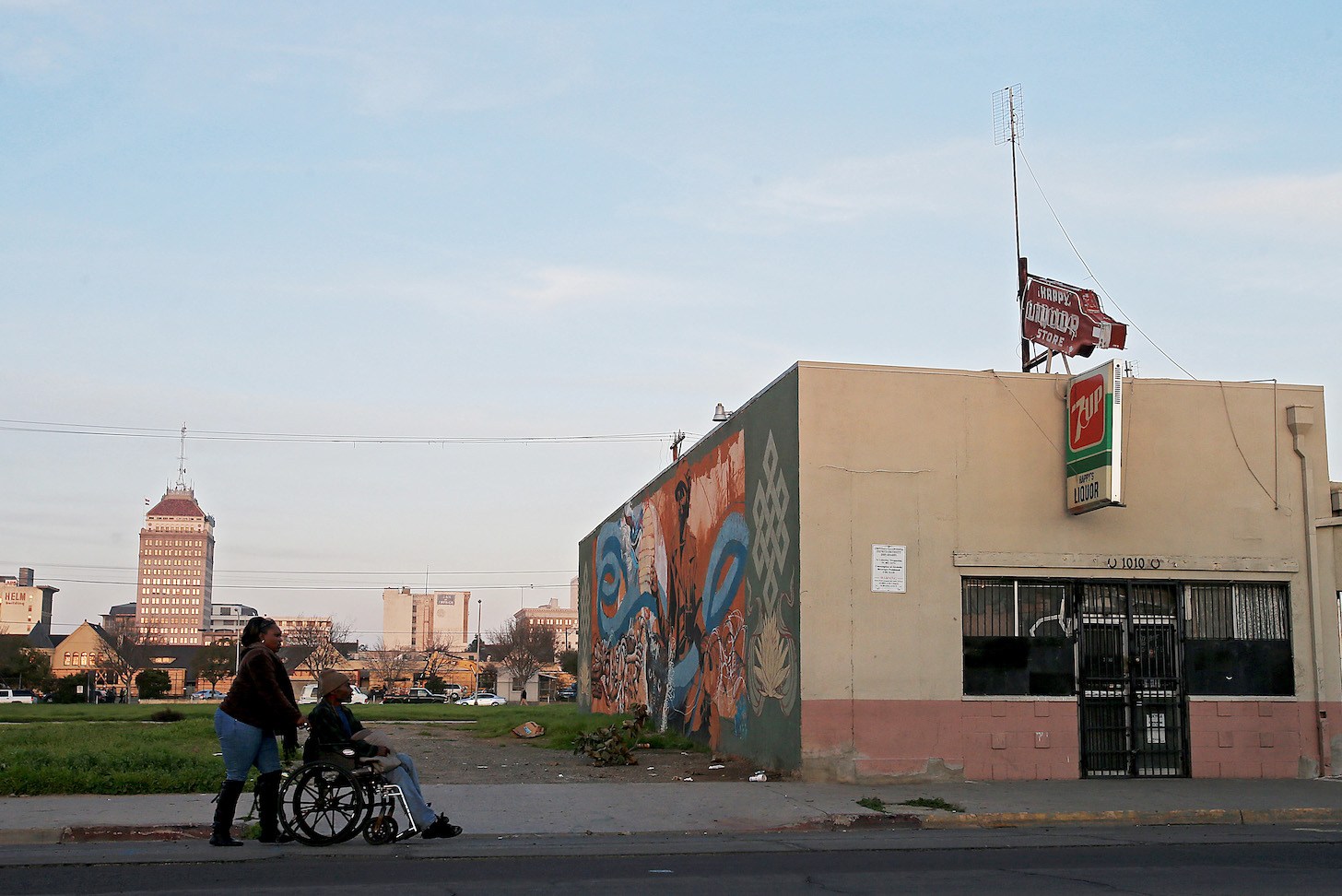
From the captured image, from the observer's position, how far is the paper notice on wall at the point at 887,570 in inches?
640

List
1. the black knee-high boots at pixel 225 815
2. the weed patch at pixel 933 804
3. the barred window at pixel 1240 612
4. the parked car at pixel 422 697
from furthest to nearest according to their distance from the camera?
the parked car at pixel 422 697 < the barred window at pixel 1240 612 < the weed patch at pixel 933 804 < the black knee-high boots at pixel 225 815

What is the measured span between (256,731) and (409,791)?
1.31 m

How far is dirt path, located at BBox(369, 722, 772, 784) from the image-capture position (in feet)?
53.0

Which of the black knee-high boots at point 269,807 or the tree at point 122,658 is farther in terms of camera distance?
the tree at point 122,658

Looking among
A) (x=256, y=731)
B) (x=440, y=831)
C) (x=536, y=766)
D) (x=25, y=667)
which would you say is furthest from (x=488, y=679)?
(x=256, y=731)

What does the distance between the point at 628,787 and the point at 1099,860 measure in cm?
620

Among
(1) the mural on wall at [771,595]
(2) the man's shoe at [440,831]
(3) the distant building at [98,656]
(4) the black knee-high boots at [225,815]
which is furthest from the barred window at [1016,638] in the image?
(3) the distant building at [98,656]

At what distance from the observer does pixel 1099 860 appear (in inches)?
392

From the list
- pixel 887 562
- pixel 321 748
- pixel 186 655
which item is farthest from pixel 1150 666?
pixel 186 655

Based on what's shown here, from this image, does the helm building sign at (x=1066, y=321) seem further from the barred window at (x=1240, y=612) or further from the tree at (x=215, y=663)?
the tree at (x=215, y=663)

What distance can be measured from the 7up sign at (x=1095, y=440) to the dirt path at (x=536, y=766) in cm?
568

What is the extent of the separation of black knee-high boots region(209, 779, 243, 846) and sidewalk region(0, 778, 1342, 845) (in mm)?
927

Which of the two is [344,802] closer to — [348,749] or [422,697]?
[348,749]

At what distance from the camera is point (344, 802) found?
10.4 metres
